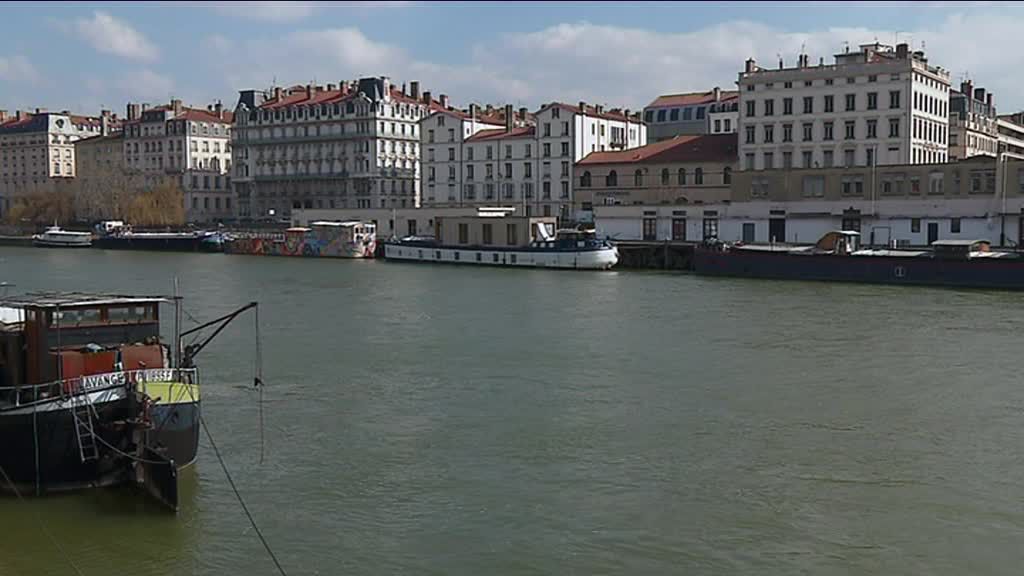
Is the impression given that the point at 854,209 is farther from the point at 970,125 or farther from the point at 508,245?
the point at 970,125

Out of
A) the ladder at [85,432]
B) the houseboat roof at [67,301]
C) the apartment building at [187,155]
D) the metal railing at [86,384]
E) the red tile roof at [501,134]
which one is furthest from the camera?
the apartment building at [187,155]

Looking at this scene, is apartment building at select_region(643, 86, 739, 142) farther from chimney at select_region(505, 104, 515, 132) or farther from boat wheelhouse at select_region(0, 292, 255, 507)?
boat wheelhouse at select_region(0, 292, 255, 507)

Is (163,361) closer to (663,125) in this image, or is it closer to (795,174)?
(795,174)

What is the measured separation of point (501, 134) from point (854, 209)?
3153 centimetres

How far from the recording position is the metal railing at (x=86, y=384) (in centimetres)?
1501

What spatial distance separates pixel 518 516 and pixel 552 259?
45.6m

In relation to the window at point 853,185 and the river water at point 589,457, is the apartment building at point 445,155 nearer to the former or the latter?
the window at point 853,185

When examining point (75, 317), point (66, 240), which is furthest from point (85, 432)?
point (66, 240)

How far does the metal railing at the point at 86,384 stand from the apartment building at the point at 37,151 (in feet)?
367

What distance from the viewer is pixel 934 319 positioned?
3503 cm

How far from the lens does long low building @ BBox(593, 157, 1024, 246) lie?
5503 centimetres

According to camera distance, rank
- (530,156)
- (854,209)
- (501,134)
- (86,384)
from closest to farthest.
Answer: (86,384) < (854,209) < (530,156) < (501,134)

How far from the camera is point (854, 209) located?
59.2m

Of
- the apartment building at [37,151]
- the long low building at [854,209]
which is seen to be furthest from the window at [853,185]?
the apartment building at [37,151]
